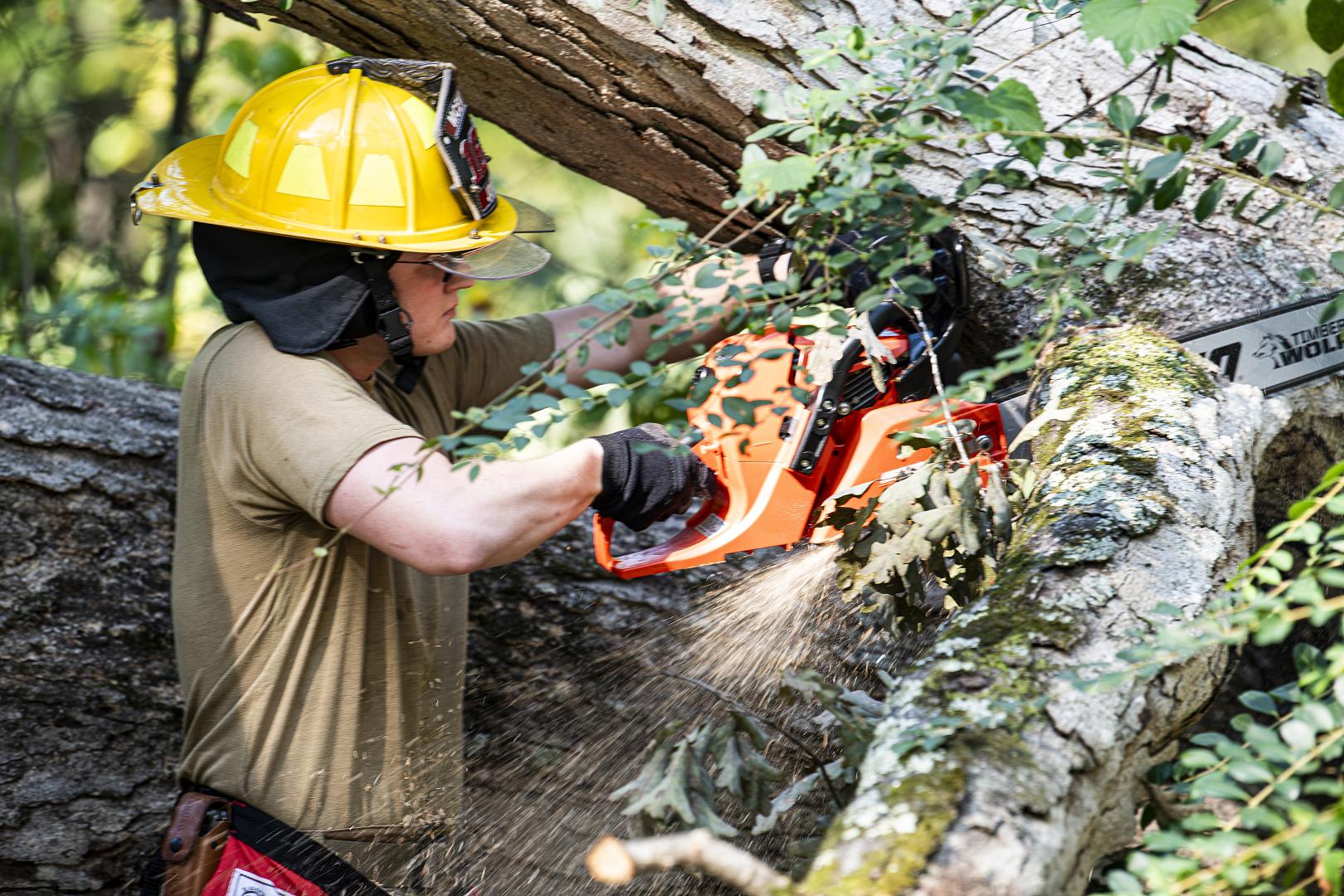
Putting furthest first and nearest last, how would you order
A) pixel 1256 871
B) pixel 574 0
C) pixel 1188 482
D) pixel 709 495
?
pixel 574 0 < pixel 709 495 < pixel 1188 482 < pixel 1256 871

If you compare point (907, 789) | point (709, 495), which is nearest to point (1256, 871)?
point (907, 789)

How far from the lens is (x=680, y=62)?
2367 mm

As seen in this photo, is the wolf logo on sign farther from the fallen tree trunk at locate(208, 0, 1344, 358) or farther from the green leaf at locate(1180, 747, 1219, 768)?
the green leaf at locate(1180, 747, 1219, 768)

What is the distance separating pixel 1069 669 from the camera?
1.33 metres

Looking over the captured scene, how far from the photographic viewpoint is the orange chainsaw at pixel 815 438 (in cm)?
201

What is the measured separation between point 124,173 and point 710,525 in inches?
185

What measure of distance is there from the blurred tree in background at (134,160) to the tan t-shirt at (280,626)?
250 centimetres

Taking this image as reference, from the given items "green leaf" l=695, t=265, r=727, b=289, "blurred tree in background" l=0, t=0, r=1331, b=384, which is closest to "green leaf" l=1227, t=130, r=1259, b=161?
"green leaf" l=695, t=265, r=727, b=289

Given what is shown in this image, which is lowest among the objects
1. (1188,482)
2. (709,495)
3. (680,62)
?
(709,495)

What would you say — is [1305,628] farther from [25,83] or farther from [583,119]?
[25,83]

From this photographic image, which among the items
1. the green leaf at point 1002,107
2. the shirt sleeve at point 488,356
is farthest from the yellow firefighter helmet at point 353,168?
the green leaf at point 1002,107

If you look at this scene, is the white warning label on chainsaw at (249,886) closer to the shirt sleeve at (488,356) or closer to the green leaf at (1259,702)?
the shirt sleeve at (488,356)

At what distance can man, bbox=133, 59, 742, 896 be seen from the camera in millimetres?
1987

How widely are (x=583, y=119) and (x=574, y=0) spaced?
32 centimetres
